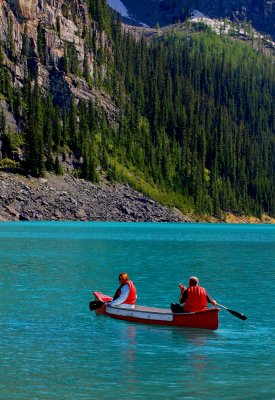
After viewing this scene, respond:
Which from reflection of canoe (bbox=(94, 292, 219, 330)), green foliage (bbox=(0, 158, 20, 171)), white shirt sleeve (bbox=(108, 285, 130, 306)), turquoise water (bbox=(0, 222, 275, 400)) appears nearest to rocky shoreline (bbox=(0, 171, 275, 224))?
green foliage (bbox=(0, 158, 20, 171))

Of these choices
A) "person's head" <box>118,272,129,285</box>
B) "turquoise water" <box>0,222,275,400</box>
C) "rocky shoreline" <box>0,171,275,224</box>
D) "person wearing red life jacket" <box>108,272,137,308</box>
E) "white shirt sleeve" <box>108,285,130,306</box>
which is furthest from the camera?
"rocky shoreline" <box>0,171,275,224</box>

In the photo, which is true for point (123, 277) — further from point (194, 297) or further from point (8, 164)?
point (8, 164)

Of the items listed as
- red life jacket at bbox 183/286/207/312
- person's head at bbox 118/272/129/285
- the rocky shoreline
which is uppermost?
red life jacket at bbox 183/286/207/312

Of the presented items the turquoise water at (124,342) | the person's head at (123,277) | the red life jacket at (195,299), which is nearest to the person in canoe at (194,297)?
the red life jacket at (195,299)

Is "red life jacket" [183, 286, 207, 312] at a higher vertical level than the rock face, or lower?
higher

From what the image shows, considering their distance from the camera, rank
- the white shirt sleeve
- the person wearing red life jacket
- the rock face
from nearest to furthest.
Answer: the person wearing red life jacket < the white shirt sleeve < the rock face

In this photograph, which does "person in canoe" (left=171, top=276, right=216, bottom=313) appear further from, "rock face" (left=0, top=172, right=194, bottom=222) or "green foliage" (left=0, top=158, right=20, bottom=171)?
"green foliage" (left=0, top=158, right=20, bottom=171)

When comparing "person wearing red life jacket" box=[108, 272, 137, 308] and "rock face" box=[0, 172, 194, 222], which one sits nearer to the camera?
"person wearing red life jacket" box=[108, 272, 137, 308]

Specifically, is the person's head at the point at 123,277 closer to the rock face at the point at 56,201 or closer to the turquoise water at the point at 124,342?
the turquoise water at the point at 124,342

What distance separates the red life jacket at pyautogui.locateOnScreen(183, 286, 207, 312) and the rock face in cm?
13706

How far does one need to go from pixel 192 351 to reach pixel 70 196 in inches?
6121

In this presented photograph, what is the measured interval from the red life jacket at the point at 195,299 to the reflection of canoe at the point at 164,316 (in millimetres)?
367

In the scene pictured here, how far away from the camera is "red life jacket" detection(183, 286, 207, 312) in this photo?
36.7 metres

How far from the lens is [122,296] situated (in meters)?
40.8
